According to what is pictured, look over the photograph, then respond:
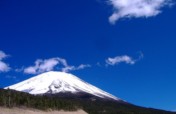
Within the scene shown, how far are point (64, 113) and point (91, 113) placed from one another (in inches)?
2249

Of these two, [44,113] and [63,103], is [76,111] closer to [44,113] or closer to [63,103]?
[63,103]

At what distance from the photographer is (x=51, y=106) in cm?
12988

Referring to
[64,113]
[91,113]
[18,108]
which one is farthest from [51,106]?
[91,113]

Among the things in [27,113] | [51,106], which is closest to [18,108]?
[27,113]

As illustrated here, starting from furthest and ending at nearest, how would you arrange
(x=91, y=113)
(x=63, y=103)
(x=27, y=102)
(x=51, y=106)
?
1. (x=91, y=113)
2. (x=63, y=103)
3. (x=51, y=106)
4. (x=27, y=102)

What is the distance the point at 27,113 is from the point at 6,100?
20.7 ft

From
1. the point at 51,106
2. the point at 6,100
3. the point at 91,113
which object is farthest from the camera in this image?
the point at 91,113

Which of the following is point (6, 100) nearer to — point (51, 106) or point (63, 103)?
point (51, 106)

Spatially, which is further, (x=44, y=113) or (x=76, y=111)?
(x=76, y=111)

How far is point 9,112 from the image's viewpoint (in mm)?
98500

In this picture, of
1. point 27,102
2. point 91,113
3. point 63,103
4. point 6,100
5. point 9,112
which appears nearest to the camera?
point 9,112

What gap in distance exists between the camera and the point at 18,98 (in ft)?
368

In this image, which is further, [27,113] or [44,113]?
[44,113]

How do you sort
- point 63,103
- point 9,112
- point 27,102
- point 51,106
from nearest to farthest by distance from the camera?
point 9,112
point 27,102
point 51,106
point 63,103
